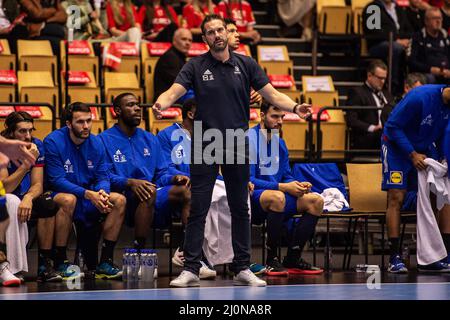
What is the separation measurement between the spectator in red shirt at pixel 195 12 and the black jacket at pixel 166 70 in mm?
1960

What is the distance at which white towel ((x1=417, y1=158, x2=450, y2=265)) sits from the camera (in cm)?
941

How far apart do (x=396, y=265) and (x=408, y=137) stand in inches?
46.4

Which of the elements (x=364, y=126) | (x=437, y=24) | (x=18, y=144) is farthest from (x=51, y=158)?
(x=437, y=24)

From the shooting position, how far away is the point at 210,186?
26.3 feet

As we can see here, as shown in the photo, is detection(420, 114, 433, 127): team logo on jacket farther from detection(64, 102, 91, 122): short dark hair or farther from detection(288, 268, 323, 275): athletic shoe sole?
detection(64, 102, 91, 122): short dark hair

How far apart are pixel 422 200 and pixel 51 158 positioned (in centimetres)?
325

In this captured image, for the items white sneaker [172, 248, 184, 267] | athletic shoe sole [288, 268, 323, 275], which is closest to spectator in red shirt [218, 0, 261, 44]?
white sneaker [172, 248, 184, 267]

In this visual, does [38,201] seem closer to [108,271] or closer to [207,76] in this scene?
[108,271]

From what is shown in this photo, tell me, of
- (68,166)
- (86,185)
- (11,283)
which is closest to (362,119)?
(86,185)

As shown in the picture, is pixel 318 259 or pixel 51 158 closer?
pixel 51 158

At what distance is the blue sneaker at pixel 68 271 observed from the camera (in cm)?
852

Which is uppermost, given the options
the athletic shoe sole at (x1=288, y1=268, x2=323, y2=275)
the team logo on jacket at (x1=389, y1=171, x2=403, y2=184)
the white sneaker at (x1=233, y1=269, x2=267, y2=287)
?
the team logo on jacket at (x1=389, y1=171, x2=403, y2=184)

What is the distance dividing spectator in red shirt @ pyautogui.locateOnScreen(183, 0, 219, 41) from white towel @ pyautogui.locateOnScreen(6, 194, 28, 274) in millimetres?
6016
